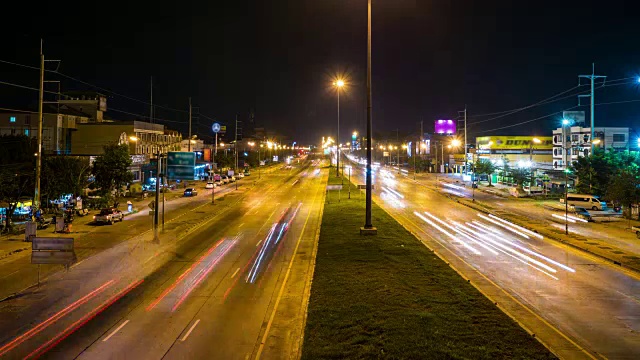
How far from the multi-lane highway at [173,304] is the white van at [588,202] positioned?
120 ft

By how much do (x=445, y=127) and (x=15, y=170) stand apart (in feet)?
407

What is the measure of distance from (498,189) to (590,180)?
21181 millimetres

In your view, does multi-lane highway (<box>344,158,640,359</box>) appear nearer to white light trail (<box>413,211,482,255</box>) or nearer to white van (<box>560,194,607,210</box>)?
white light trail (<box>413,211,482,255</box>)

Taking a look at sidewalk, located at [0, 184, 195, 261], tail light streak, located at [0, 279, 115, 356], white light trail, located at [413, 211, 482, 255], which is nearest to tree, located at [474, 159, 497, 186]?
white light trail, located at [413, 211, 482, 255]

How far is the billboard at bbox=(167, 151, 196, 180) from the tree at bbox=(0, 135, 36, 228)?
11.6m

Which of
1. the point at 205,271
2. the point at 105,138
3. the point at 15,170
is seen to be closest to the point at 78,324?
the point at 205,271

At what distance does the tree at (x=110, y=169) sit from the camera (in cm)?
5475

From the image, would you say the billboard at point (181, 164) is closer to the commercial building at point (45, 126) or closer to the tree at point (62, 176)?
the tree at point (62, 176)

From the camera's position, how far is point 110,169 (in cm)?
5494

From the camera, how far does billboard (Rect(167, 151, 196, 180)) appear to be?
126ft

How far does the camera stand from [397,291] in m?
17.9

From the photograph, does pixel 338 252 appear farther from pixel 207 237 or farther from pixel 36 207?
pixel 36 207

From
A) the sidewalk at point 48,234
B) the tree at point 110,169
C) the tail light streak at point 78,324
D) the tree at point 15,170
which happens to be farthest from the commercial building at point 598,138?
A: the tail light streak at point 78,324

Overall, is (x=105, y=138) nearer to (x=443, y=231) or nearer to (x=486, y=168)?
(x=443, y=231)
